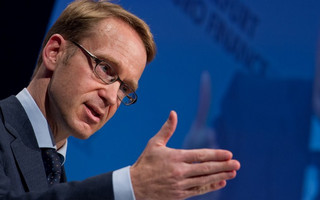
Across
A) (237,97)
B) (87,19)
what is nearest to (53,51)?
(87,19)

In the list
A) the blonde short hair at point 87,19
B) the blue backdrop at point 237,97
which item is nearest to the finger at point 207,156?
the blonde short hair at point 87,19

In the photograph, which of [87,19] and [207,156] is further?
[87,19]

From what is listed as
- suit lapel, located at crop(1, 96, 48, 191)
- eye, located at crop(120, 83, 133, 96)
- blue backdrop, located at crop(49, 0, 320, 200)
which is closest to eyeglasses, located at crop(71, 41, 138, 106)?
eye, located at crop(120, 83, 133, 96)

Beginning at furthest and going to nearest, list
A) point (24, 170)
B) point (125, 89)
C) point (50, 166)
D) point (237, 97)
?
point (237, 97), point (125, 89), point (50, 166), point (24, 170)

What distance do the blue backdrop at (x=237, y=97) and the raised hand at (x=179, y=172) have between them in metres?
1.49

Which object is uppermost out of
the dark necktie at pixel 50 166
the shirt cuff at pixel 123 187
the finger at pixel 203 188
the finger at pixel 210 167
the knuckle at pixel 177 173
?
the finger at pixel 210 167

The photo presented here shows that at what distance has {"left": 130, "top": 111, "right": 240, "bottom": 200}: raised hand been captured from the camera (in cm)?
98

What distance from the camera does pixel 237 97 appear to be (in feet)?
8.35

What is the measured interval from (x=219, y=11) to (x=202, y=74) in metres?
0.39

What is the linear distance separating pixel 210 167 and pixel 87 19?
0.87 m

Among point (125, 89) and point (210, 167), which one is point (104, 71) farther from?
point (210, 167)

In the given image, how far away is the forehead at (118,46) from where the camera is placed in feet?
4.99

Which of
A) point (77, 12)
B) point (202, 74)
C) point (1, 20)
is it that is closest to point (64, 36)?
point (77, 12)

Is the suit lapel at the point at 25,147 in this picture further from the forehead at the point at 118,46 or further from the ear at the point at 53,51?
the forehead at the point at 118,46
